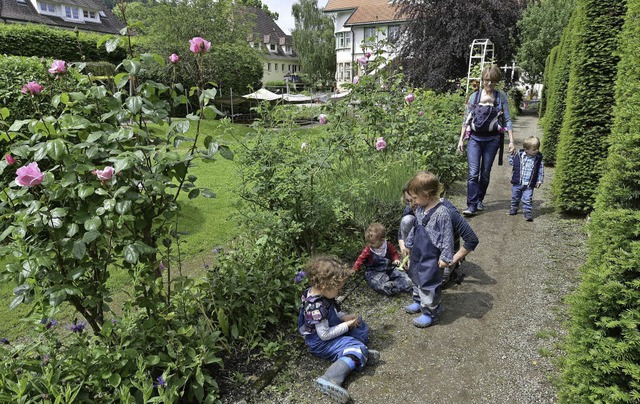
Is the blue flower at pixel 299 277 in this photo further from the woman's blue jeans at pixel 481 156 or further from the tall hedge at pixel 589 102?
the tall hedge at pixel 589 102

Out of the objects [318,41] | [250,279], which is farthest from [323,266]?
[318,41]

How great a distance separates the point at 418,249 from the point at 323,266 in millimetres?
900

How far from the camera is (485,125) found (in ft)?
16.9

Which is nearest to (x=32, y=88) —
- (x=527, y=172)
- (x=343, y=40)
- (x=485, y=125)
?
(x=485, y=125)

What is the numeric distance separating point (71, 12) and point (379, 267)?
48.1 m

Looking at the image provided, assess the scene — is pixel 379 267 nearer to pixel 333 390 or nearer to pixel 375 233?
pixel 375 233

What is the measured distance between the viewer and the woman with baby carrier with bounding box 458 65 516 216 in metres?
5.12

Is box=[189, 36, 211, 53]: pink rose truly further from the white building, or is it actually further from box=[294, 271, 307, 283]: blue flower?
the white building

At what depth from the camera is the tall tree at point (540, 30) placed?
913 inches

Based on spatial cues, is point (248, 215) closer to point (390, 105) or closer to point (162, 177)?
point (162, 177)

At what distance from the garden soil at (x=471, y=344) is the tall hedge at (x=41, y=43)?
21818 millimetres

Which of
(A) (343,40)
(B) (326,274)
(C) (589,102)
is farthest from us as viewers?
(A) (343,40)

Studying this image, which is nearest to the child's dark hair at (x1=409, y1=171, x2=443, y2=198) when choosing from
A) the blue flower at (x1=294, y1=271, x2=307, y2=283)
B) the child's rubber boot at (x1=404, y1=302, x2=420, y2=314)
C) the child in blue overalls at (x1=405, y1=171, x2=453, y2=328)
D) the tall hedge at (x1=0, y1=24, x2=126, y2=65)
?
the child in blue overalls at (x1=405, y1=171, x2=453, y2=328)

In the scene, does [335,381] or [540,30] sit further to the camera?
[540,30]
